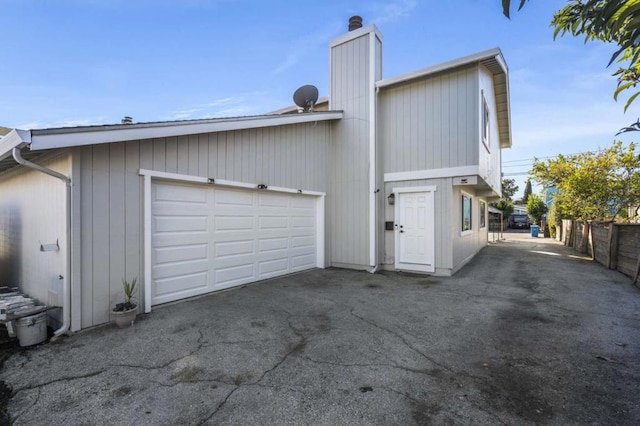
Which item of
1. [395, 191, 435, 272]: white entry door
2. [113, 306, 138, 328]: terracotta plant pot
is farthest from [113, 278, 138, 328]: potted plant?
[395, 191, 435, 272]: white entry door

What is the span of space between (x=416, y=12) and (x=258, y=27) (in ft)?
14.9

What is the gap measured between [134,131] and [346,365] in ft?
13.4

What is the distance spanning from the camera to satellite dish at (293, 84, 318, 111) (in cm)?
872

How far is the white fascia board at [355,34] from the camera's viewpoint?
8023 millimetres

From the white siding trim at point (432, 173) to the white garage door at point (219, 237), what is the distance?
7.87 ft

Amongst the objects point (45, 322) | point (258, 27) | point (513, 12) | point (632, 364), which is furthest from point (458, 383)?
point (258, 27)

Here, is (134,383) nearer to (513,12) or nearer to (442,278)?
(513,12)

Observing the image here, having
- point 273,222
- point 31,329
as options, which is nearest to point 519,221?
Result: point 273,222

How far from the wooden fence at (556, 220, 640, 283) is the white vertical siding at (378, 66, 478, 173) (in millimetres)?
4159

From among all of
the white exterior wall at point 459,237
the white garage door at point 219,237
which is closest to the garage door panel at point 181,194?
the white garage door at point 219,237

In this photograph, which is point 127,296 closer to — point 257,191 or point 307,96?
point 257,191

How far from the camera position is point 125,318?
4.13m

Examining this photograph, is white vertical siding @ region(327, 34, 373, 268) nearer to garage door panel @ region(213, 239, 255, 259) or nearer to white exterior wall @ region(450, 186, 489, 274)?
white exterior wall @ region(450, 186, 489, 274)

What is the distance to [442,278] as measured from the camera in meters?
7.23
